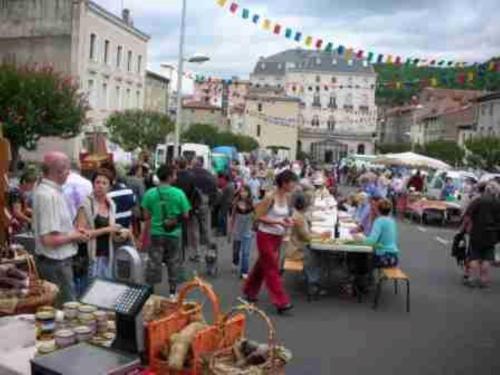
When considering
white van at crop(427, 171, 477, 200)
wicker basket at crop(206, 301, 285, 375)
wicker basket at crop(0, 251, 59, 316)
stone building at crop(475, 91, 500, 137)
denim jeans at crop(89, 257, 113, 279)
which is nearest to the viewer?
wicker basket at crop(206, 301, 285, 375)

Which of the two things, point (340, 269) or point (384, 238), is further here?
point (340, 269)

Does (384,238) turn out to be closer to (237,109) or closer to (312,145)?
(237,109)

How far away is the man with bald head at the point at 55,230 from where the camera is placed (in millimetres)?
5109

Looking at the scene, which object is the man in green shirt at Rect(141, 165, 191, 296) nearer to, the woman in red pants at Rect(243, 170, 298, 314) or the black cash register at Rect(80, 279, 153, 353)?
the woman in red pants at Rect(243, 170, 298, 314)

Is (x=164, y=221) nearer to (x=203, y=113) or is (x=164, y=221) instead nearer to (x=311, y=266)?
(x=311, y=266)

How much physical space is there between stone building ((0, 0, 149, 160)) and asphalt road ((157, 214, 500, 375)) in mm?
31574

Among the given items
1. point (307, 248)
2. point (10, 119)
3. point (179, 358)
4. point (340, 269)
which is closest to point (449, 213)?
point (340, 269)

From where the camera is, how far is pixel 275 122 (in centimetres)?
8950

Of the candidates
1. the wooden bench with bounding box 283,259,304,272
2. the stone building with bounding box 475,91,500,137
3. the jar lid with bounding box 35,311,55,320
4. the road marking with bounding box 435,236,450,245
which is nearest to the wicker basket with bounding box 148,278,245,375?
the jar lid with bounding box 35,311,55,320

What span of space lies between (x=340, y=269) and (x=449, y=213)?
13.3 meters

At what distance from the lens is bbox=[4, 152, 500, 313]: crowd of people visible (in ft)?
17.7

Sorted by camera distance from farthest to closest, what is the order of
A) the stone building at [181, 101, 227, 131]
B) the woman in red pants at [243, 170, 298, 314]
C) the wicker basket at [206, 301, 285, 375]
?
the stone building at [181, 101, 227, 131], the woman in red pants at [243, 170, 298, 314], the wicker basket at [206, 301, 285, 375]

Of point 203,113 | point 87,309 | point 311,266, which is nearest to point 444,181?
point 311,266

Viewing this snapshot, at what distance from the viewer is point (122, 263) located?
5387mm
